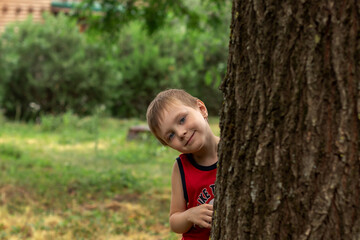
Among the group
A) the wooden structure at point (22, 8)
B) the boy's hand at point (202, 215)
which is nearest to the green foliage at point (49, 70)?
the wooden structure at point (22, 8)

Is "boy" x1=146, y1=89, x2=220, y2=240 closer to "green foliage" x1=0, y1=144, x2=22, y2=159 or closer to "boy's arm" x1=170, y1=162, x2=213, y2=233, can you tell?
→ "boy's arm" x1=170, y1=162, x2=213, y2=233

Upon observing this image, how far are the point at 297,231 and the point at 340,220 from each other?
14cm

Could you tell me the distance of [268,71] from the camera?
4.99ft

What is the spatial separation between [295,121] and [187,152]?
2.84ft

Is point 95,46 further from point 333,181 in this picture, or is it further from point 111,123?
point 333,181

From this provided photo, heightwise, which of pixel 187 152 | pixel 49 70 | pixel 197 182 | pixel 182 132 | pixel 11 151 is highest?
pixel 182 132

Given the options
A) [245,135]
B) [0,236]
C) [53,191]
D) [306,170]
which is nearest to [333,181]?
[306,170]

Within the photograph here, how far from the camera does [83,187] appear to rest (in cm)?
594

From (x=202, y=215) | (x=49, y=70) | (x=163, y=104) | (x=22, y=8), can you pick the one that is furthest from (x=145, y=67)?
(x=202, y=215)

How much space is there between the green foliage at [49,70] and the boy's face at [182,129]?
1051cm

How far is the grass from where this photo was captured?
434 cm

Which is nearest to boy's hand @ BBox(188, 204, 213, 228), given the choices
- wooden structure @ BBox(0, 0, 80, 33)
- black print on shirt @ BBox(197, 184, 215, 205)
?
black print on shirt @ BBox(197, 184, 215, 205)

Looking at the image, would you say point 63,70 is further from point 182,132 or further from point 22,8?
point 182,132

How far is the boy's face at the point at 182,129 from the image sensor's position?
219 centimetres
